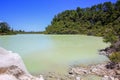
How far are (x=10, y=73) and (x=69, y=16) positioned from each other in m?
57.7

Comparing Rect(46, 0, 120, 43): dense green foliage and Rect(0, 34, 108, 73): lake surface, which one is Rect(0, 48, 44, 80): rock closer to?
Rect(0, 34, 108, 73): lake surface

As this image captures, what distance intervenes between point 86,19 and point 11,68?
53.8 m

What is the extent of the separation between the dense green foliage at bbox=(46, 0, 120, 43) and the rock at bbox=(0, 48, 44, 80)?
43.4 metres

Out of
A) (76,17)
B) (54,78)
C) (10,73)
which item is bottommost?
(54,78)

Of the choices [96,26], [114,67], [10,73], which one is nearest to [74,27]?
[96,26]

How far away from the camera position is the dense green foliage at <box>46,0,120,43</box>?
1891 inches

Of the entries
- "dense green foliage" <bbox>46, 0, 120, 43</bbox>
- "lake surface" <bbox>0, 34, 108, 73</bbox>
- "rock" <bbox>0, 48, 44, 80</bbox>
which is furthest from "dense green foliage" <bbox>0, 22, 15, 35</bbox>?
"rock" <bbox>0, 48, 44, 80</bbox>

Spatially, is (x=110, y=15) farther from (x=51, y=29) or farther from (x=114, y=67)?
(x=114, y=67)

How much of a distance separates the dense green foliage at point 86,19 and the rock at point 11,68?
142 feet

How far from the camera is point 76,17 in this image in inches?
2282

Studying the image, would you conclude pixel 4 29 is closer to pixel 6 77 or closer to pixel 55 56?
pixel 55 56

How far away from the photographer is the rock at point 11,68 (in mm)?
2314

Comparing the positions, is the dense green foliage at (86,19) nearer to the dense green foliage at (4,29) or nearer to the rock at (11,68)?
the dense green foliage at (4,29)

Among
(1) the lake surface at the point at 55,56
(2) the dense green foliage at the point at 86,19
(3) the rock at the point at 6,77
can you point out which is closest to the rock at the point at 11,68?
(3) the rock at the point at 6,77
